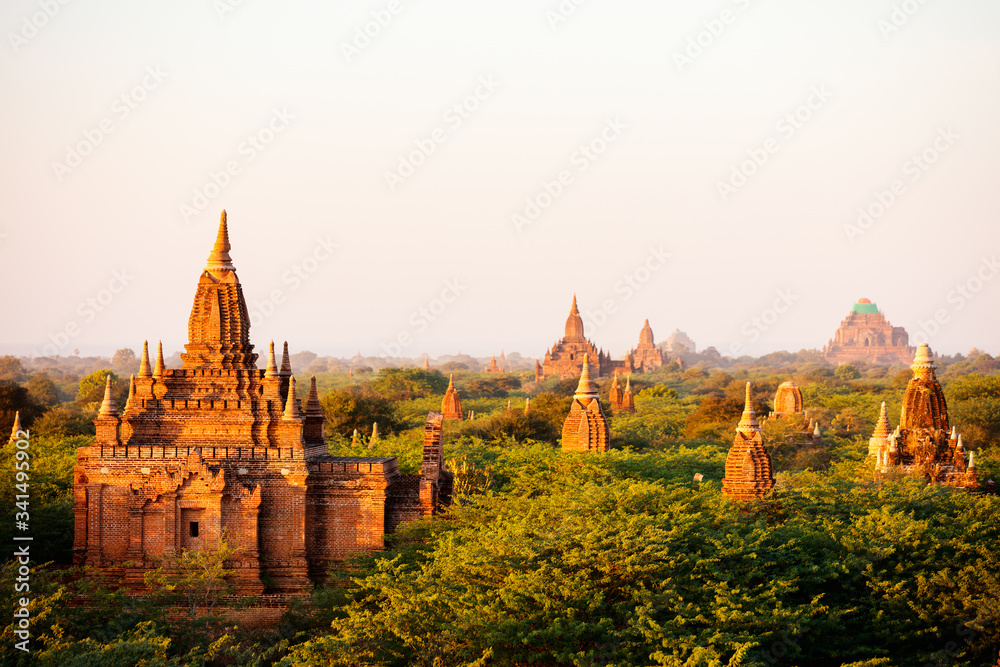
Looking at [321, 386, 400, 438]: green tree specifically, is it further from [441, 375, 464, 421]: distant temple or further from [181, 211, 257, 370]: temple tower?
[181, 211, 257, 370]: temple tower

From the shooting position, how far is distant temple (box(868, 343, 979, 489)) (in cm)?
3875

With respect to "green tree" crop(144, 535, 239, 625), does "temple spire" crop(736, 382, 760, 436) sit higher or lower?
higher

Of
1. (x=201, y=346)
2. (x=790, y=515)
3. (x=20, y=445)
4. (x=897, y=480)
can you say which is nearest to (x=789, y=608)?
(x=790, y=515)

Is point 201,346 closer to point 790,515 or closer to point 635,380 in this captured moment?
point 790,515

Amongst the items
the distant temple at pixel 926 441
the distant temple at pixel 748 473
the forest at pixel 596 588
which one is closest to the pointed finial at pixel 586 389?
the forest at pixel 596 588

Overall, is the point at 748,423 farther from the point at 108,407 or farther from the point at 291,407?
the point at 108,407

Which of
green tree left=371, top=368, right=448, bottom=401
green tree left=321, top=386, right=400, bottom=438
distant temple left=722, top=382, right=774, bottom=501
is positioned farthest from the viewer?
green tree left=371, top=368, right=448, bottom=401

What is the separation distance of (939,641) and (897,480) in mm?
11944

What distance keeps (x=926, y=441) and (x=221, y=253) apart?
2279 centimetres

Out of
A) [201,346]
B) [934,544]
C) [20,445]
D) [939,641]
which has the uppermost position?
[201,346]

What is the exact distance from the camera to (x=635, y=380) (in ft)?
507

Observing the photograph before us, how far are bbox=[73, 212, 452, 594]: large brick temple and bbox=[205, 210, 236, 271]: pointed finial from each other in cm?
416

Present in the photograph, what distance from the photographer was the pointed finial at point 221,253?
115 ft

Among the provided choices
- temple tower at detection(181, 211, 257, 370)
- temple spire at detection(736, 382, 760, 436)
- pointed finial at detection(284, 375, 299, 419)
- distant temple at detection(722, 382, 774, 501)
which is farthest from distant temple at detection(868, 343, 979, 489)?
temple tower at detection(181, 211, 257, 370)
